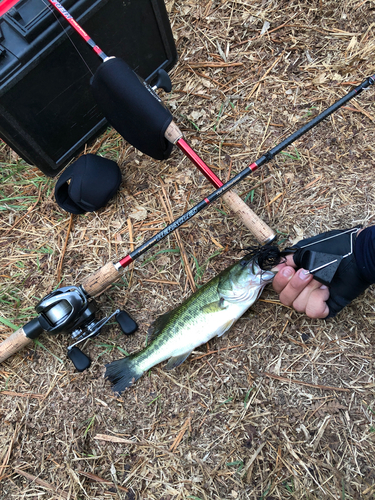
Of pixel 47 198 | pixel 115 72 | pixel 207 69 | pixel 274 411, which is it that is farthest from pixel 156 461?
pixel 207 69

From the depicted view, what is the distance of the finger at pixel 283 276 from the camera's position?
2.57 m

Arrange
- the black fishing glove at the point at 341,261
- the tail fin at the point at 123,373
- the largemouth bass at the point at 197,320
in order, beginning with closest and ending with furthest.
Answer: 1. the black fishing glove at the point at 341,261
2. the largemouth bass at the point at 197,320
3. the tail fin at the point at 123,373

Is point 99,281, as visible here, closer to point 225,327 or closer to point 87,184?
point 87,184

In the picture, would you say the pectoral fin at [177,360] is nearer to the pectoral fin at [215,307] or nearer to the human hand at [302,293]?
the pectoral fin at [215,307]

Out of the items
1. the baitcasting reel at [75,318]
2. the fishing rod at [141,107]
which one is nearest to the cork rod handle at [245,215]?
the fishing rod at [141,107]

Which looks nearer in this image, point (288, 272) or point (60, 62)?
point (288, 272)

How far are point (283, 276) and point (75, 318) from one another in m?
1.69

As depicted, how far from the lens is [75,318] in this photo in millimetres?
2750

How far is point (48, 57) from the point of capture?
109 inches

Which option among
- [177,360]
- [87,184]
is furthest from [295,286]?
[87,184]

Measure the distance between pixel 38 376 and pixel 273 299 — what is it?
7.42 ft

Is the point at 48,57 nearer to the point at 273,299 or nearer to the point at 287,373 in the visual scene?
the point at 273,299

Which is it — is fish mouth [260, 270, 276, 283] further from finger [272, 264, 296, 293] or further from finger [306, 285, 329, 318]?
finger [306, 285, 329, 318]

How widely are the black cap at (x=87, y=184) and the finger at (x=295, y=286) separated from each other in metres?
1.87
